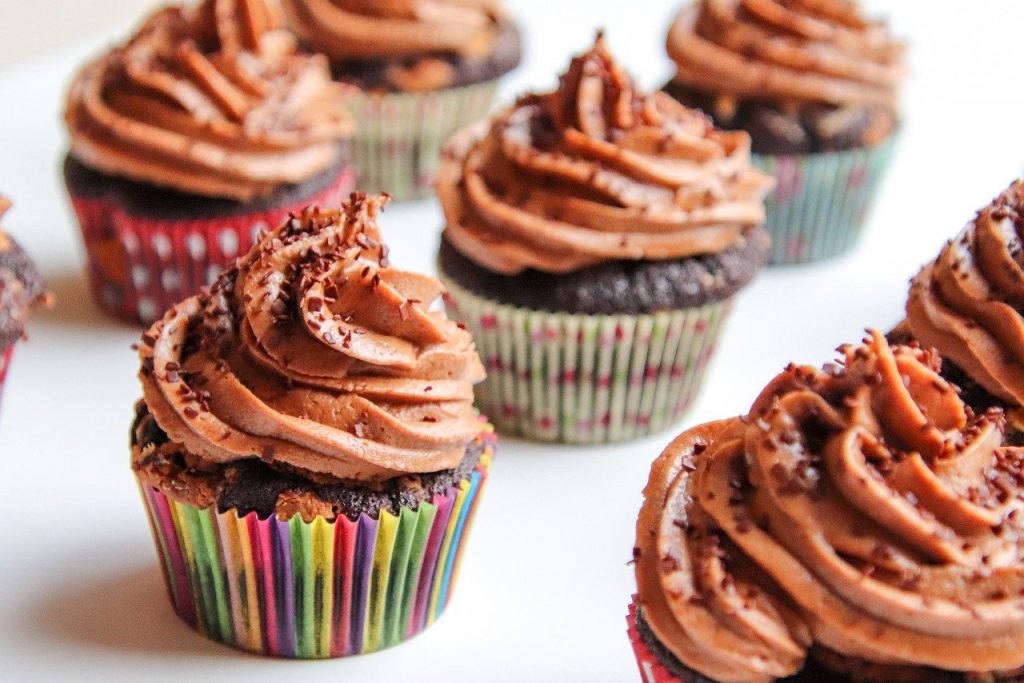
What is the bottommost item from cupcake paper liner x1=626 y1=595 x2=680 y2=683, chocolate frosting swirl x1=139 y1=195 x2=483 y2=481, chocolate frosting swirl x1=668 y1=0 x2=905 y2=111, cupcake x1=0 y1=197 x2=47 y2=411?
cupcake x1=0 y1=197 x2=47 y2=411

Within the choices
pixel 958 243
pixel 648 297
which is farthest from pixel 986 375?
pixel 648 297

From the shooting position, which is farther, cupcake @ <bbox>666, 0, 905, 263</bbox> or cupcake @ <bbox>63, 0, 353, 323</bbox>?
cupcake @ <bbox>666, 0, 905, 263</bbox>

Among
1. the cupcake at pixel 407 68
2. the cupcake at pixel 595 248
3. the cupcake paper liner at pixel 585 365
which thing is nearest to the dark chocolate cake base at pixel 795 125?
the cupcake at pixel 595 248

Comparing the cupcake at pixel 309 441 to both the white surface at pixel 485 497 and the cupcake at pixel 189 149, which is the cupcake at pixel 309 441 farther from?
the cupcake at pixel 189 149

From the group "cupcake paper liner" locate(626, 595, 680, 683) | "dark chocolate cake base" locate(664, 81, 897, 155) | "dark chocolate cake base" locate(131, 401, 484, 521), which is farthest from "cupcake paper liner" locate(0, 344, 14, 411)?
"dark chocolate cake base" locate(664, 81, 897, 155)

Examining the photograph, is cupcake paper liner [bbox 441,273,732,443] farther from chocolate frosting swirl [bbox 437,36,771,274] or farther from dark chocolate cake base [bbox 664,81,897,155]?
dark chocolate cake base [bbox 664,81,897,155]

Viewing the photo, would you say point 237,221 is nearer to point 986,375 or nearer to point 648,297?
point 648,297

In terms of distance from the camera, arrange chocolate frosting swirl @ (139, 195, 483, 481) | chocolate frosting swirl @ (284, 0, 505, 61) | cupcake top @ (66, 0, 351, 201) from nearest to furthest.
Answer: chocolate frosting swirl @ (139, 195, 483, 481) → cupcake top @ (66, 0, 351, 201) → chocolate frosting swirl @ (284, 0, 505, 61)
